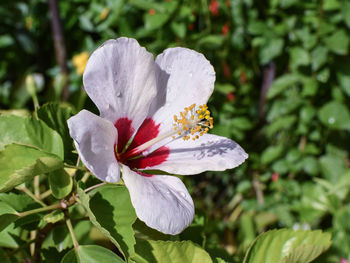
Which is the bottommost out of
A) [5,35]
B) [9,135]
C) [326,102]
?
[326,102]

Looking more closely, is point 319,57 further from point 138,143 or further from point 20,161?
point 20,161

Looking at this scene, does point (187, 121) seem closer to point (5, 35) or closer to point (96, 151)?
point (96, 151)

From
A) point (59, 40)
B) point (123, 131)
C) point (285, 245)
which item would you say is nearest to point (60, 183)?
point (123, 131)

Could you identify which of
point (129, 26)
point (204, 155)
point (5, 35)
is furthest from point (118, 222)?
point (5, 35)

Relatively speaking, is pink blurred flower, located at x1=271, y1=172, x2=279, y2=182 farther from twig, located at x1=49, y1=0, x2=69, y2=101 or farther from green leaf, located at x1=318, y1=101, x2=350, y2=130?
twig, located at x1=49, y1=0, x2=69, y2=101

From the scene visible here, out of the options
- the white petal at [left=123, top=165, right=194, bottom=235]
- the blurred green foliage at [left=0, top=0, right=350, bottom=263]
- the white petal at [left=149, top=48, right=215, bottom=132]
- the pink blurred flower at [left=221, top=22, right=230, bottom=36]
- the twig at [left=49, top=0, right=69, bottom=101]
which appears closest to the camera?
the white petal at [left=123, top=165, right=194, bottom=235]

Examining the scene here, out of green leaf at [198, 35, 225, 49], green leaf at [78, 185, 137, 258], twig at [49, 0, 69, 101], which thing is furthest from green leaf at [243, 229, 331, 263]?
twig at [49, 0, 69, 101]
